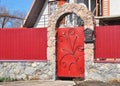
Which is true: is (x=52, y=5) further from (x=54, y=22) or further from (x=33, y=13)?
(x=54, y=22)

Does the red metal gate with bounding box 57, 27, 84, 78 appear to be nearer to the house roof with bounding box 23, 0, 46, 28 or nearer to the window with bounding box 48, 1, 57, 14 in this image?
the window with bounding box 48, 1, 57, 14

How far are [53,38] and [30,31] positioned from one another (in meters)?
1.37

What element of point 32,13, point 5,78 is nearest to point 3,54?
point 5,78

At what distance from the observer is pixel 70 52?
1830 cm

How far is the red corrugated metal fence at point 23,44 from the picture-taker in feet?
62.5

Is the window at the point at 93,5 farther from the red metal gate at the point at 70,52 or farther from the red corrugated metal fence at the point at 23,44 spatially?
the red metal gate at the point at 70,52

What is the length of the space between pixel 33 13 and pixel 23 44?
12.2 meters

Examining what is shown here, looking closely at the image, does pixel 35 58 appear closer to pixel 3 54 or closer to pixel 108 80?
pixel 3 54

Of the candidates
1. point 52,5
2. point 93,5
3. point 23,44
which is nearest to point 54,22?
point 23,44

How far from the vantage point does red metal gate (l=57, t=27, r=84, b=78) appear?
18062 mm

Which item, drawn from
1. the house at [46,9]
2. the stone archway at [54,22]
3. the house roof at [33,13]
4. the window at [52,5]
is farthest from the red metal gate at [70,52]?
the house roof at [33,13]

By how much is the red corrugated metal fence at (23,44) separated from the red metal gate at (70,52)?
0.84 m

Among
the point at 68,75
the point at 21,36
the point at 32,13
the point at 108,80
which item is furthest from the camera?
the point at 32,13

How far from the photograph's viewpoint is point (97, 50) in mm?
17625
